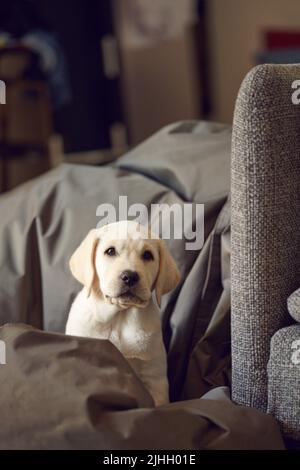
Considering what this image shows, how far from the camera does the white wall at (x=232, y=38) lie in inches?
177

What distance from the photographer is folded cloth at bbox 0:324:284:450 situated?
0.97 metres

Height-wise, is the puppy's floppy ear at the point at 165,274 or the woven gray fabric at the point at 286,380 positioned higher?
the puppy's floppy ear at the point at 165,274

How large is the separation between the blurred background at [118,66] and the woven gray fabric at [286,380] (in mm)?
2674

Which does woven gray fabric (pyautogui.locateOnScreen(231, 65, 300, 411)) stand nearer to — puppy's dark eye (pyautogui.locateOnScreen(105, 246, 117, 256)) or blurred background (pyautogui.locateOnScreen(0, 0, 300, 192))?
puppy's dark eye (pyautogui.locateOnScreen(105, 246, 117, 256))

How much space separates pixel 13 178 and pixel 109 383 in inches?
122

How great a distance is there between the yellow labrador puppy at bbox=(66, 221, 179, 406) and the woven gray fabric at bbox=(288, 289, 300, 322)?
257 mm

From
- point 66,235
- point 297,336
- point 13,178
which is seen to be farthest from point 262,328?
point 13,178

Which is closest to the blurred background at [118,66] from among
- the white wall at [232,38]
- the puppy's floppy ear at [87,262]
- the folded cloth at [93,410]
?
the white wall at [232,38]

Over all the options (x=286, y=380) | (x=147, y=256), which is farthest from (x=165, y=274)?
(x=286, y=380)

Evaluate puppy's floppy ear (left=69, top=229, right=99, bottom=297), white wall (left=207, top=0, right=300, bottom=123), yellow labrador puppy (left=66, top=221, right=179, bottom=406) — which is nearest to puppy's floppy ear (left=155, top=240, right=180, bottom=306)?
yellow labrador puppy (left=66, top=221, right=179, bottom=406)

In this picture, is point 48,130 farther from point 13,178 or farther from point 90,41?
point 90,41

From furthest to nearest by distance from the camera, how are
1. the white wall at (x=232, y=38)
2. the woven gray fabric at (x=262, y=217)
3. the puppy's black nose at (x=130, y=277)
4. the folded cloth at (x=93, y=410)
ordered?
the white wall at (x=232, y=38), the puppy's black nose at (x=130, y=277), the woven gray fabric at (x=262, y=217), the folded cloth at (x=93, y=410)

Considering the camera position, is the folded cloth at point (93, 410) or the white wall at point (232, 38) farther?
→ the white wall at point (232, 38)

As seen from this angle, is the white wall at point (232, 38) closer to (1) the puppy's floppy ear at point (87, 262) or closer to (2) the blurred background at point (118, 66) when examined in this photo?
(2) the blurred background at point (118, 66)
